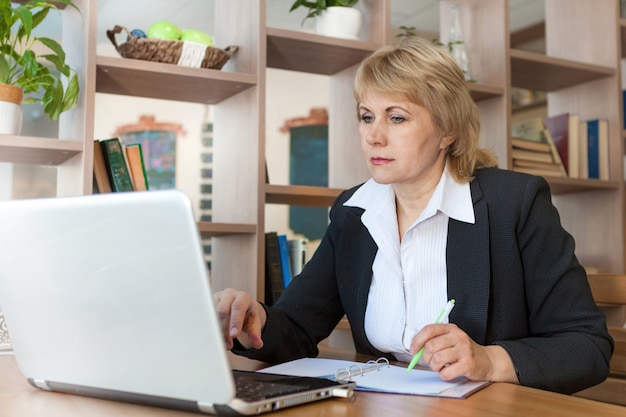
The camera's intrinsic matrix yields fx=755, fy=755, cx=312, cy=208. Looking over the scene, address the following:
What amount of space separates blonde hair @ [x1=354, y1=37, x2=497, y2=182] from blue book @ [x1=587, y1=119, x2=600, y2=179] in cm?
168

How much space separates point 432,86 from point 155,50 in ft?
3.45

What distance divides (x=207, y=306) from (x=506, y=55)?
94.0 inches

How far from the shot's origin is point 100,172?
2205 mm

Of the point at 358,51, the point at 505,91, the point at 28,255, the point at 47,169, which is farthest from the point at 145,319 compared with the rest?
the point at 47,169

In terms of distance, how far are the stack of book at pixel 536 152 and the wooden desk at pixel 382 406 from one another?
6.74 ft

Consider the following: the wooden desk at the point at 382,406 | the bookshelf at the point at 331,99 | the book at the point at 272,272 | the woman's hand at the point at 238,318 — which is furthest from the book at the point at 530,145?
the wooden desk at the point at 382,406

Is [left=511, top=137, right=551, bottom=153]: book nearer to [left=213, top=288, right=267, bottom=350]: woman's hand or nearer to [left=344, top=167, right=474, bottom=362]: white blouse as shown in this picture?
[left=344, top=167, right=474, bottom=362]: white blouse

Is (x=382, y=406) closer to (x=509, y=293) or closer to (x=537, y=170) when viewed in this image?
(x=509, y=293)

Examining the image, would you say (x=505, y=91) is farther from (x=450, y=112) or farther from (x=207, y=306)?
(x=207, y=306)

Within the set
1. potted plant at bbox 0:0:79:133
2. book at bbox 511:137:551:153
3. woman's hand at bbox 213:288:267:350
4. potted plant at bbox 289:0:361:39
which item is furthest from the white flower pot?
woman's hand at bbox 213:288:267:350

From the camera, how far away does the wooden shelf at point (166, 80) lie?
7.36ft

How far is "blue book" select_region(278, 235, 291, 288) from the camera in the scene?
2.46 metres

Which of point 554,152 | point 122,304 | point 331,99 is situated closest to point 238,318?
point 122,304

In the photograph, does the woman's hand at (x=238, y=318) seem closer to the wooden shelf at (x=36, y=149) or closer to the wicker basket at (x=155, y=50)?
the wooden shelf at (x=36, y=149)
